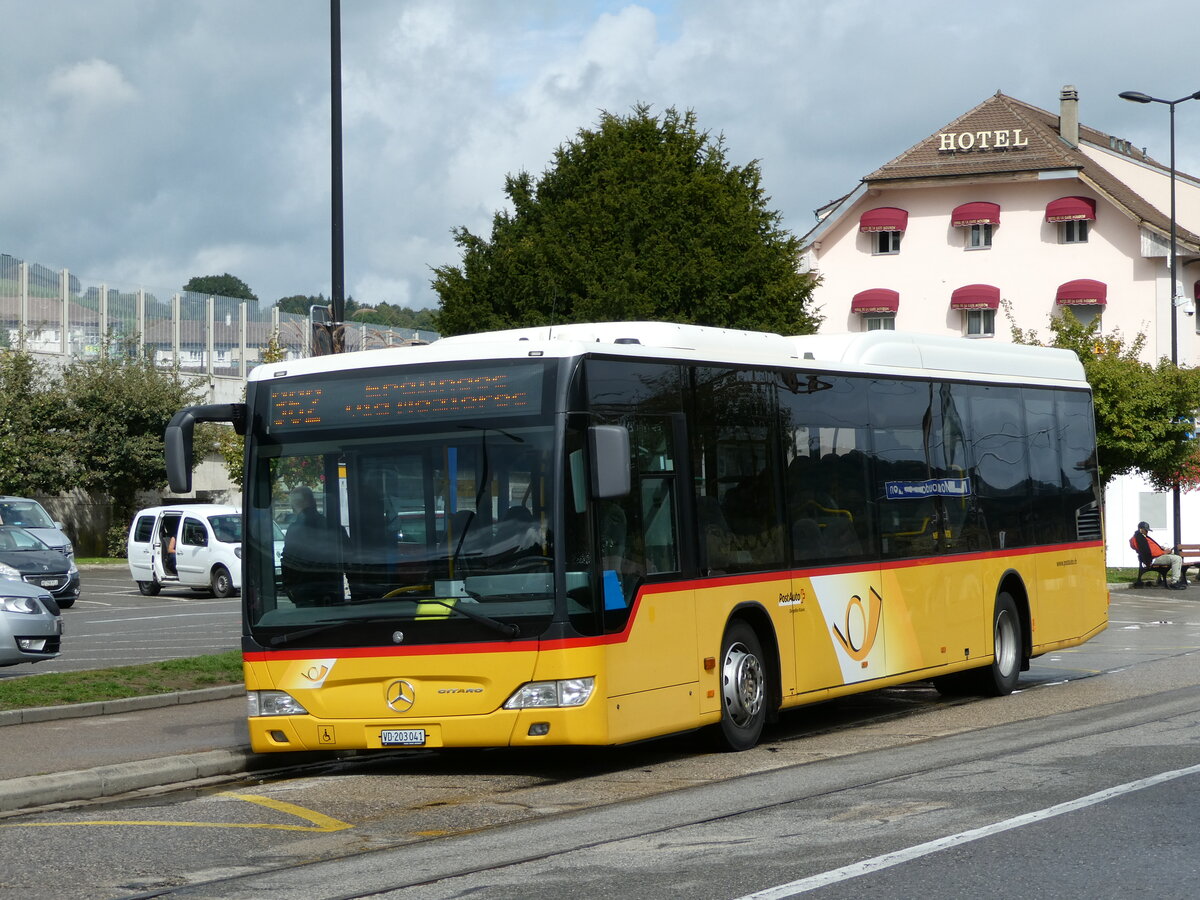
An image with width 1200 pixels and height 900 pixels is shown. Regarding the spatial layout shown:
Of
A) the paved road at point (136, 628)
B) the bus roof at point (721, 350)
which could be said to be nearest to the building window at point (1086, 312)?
the paved road at point (136, 628)

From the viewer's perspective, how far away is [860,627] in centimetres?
1368

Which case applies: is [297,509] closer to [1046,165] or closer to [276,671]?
[276,671]

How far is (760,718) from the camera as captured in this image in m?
12.4

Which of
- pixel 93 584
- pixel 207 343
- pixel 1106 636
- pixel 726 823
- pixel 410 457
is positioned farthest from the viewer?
pixel 207 343

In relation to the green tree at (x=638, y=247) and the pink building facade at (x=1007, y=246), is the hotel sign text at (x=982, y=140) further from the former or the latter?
the green tree at (x=638, y=247)

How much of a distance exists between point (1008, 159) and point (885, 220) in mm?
4664

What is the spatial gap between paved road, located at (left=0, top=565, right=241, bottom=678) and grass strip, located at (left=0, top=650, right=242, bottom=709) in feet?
4.49

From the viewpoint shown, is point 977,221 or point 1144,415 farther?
point 977,221

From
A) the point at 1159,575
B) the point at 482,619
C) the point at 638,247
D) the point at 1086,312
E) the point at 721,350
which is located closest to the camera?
the point at 482,619

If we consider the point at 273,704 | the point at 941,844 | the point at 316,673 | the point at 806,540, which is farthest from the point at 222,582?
the point at 941,844

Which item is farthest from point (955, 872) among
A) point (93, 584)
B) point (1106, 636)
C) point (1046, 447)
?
point (93, 584)

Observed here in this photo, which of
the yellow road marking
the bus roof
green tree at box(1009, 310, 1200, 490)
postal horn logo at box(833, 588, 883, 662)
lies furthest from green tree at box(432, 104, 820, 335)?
the yellow road marking

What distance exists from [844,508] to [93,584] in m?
31.2

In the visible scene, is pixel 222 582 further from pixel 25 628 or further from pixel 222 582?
pixel 25 628
